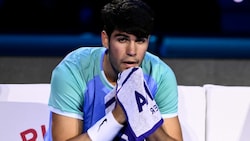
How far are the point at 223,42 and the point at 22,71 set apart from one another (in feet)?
3.81

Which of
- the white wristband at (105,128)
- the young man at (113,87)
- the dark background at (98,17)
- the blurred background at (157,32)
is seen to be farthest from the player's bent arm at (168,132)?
the dark background at (98,17)

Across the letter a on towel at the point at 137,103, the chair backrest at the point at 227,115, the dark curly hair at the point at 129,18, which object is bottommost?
the chair backrest at the point at 227,115

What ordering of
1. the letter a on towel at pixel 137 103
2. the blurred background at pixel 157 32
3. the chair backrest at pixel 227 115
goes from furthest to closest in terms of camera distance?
1. the blurred background at pixel 157 32
2. the chair backrest at pixel 227 115
3. the letter a on towel at pixel 137 103

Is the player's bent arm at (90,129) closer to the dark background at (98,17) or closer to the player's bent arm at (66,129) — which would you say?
the player's bent arm at (66,129)

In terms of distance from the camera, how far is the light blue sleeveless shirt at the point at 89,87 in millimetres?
1686

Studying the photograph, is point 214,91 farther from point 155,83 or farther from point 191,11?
point 191,11

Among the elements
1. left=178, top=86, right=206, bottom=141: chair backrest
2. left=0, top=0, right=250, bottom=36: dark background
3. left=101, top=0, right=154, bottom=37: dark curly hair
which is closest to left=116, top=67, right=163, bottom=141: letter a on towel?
left=101, top=0, right=154, bottom=37: dark curly hair

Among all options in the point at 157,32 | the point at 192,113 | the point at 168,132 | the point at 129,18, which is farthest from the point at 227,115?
the point at 157,32

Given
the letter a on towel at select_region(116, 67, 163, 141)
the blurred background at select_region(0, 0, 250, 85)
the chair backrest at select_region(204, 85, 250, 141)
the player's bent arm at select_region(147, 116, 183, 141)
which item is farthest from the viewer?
the blurred background at select_region(0, 0, 250, 85)

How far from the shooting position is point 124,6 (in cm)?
163

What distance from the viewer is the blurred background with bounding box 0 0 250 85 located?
3213 mm

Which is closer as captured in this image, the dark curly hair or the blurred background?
the dark curly hair

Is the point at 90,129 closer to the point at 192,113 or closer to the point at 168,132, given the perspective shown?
the point at 168,132

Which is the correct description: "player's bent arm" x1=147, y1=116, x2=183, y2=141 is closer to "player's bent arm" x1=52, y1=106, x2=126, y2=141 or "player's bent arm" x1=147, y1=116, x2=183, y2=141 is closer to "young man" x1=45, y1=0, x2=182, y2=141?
"young man" x1=45, y1=0, x2=182, y2=141
